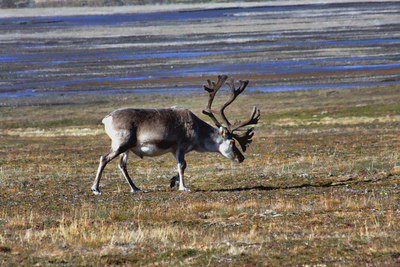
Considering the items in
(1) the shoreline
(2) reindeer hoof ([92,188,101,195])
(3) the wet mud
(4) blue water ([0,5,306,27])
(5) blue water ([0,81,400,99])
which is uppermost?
(1) the shoreline

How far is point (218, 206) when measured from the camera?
40.4 feet

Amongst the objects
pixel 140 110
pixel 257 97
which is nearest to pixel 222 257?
pixel 140 110

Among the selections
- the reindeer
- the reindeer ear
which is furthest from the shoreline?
the reindeer

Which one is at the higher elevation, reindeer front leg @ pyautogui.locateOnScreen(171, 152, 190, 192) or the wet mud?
the wet mud

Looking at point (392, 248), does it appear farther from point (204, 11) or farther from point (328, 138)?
point (204, 11)

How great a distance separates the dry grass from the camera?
27.5 feet

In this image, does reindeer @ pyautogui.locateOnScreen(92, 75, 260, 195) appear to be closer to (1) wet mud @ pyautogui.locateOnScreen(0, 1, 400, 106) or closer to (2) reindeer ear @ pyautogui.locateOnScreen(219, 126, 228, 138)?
(2) reindeer ear @ pyautogui.locateOnScreen(219, 126, 228, 138)

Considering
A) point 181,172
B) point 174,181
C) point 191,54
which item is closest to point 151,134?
point 181,172

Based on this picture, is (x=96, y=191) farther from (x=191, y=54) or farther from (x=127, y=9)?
(x=127, y=9)

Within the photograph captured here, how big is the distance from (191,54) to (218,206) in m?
63.7

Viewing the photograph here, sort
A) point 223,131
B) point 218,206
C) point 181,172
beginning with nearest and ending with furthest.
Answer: point 218,206 → point 181,172 → point 223,131

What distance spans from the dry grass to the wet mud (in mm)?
24834

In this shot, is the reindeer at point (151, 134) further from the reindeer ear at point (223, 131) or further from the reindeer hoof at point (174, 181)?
the reindeer ear at point (223, 131)

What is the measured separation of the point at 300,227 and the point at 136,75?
53.3m
